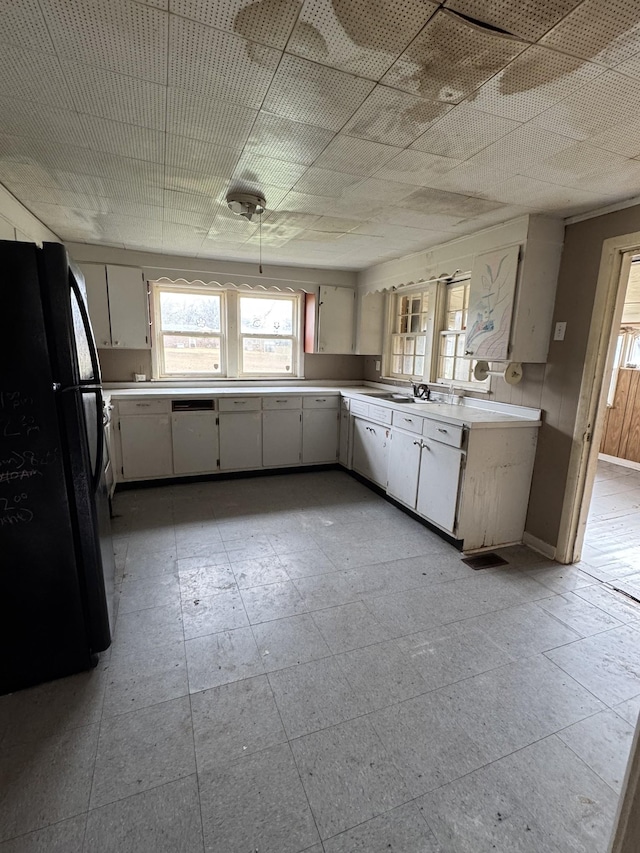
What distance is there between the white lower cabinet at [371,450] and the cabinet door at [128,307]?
2.44 metres

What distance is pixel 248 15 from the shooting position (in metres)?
1.17

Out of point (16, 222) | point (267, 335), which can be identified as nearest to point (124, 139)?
point (16, 222)

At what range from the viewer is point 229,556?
2.80 meters

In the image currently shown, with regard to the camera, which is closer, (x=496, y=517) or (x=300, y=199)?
(x=300, y=199)

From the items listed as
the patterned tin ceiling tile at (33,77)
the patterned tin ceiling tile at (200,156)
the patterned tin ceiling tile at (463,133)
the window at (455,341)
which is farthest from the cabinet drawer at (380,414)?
the patterned tin ceiling tile at (33,77)

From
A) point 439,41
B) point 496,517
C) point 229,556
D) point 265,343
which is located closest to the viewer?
point 439,41

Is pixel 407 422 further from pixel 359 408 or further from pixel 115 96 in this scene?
pixel 115 96

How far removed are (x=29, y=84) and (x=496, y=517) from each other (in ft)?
11.4

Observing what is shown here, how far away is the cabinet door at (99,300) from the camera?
156 inches

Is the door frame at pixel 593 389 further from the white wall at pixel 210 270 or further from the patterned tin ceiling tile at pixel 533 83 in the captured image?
the white wall at pixel 210 270

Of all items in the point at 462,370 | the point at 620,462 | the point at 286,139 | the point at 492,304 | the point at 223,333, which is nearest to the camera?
the point at 286,139

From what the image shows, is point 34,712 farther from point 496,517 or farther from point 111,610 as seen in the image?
point 496,517

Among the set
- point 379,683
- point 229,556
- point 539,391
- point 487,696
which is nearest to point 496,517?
point 539,391

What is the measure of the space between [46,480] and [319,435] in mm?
3247
